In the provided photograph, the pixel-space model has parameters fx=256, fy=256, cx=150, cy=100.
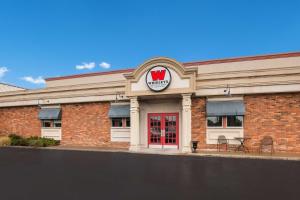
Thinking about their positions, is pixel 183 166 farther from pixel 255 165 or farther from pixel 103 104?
pixel 103 104

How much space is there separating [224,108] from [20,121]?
1804 cm

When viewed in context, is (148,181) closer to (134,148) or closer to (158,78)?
(134,148)

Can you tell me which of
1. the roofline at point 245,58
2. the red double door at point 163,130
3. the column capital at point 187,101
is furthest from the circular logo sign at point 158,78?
the roofline at point 245,58

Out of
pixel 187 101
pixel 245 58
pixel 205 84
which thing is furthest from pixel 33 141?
pixel 245 58

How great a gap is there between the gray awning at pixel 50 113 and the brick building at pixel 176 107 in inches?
3.2

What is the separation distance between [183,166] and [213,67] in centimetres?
1341

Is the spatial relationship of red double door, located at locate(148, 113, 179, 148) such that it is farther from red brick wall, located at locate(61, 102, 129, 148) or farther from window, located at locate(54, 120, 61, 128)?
window, located at locate(54, 120, 61, 128)

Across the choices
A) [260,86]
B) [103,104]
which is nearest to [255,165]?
[260,86]

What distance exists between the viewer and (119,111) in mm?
18547

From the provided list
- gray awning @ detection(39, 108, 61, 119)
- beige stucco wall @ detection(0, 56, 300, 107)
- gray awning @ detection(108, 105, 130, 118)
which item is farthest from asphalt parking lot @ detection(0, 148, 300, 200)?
gray awning @ detection(39, 108, 61, 119)

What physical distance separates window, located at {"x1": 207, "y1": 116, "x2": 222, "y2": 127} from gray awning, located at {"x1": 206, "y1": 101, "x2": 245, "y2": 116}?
18.5 inches

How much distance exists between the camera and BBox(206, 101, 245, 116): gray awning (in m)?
15.3

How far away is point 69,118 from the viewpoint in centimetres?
2077

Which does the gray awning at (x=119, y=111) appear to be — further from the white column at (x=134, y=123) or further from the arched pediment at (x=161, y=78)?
the arched pediment at (x=161, y=78)
